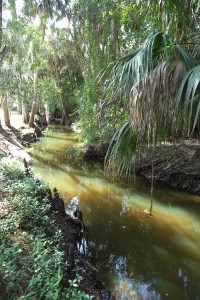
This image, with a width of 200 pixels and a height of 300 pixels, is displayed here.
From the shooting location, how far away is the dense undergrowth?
2.25 m

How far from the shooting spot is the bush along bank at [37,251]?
2.27 metres

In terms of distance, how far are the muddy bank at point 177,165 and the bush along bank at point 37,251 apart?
375cm

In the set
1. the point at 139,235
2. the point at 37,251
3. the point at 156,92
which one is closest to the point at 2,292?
the point at 37,251

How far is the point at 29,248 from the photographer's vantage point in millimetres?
3041

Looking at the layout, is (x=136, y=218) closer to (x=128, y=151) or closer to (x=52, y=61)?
(x=128, y=151)

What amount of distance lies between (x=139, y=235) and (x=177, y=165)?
320 centimetres

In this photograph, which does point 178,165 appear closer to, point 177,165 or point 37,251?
point 177,165

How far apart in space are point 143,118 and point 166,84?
0.48 metres

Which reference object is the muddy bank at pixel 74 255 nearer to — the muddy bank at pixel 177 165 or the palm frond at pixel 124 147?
the palm frond at pixel 124 147

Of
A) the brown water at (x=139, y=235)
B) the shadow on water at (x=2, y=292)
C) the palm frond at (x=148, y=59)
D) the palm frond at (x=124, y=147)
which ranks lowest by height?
the brown water at (x=139, y=235)

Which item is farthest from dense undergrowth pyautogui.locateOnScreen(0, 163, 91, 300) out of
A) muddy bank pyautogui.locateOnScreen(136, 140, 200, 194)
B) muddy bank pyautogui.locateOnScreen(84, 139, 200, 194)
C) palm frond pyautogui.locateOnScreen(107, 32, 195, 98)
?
muddy bank pyautogui.locateOnScreen(136, 140, 200, 194)

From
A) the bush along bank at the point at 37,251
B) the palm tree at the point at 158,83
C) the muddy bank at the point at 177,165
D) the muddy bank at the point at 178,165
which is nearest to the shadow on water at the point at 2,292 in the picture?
the bush along bank at the point at 37,251

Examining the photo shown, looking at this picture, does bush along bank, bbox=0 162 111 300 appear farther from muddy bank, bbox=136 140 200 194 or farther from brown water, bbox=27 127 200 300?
muddy bank, bbox=136 140 200 194

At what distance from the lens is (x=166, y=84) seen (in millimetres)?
2893
